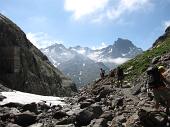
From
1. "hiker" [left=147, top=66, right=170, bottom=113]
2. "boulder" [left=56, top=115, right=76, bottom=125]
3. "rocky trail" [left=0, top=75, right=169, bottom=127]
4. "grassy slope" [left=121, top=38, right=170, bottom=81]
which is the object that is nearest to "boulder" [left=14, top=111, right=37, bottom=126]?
"rocky trail" [left=0, top=75, right=169, bottom=127]

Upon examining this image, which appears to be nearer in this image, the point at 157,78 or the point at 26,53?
the point at 157,78

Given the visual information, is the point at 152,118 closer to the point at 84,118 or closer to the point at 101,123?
the point at 101,123

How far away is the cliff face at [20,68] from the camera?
289 ft

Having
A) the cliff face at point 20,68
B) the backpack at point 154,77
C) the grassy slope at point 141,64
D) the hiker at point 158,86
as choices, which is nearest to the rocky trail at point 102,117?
the hiker at point 158,86

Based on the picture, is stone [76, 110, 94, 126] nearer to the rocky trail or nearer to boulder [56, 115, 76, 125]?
the rocky trail

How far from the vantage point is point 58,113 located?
87.4ft

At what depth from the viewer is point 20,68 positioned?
90188mm

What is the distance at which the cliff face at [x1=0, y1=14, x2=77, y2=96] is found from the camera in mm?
87938

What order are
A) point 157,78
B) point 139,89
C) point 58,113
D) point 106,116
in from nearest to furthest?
point 157,78, point 106,116, point 58,113, point 139,89

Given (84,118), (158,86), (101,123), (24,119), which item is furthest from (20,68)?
(158,86)

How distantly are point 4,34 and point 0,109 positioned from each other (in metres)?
65.3

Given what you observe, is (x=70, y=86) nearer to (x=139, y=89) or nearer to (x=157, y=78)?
(x=139, y=89)

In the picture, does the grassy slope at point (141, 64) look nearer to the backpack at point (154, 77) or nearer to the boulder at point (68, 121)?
the boulder at point (68, 121)

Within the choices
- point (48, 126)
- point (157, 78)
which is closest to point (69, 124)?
point (48, 126)
